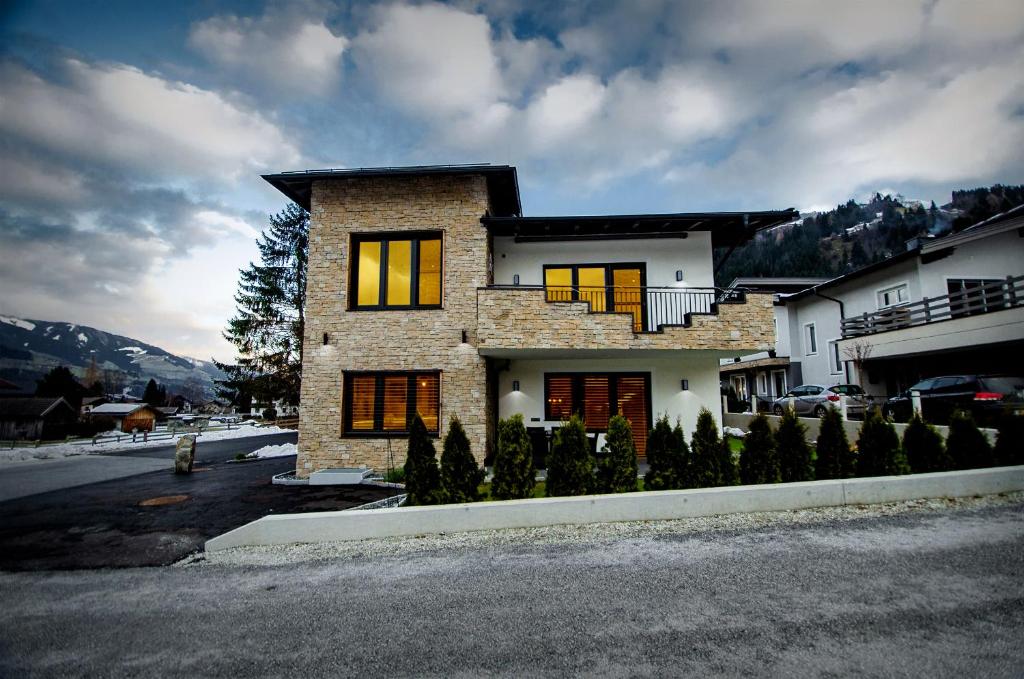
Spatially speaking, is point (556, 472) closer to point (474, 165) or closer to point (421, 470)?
point (421, 470)

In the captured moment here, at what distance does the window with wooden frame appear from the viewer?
399 inches

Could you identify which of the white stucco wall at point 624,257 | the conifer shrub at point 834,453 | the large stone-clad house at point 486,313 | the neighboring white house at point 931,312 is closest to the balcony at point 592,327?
the large stone-clad house at point 486,313

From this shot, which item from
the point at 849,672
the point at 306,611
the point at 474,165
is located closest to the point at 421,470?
the point at 306,611

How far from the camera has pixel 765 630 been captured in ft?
10.3

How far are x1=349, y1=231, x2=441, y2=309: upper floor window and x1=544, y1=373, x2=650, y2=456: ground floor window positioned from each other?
399cm

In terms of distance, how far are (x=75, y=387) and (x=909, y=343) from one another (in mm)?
54771

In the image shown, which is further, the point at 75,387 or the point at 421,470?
the point at 75,387

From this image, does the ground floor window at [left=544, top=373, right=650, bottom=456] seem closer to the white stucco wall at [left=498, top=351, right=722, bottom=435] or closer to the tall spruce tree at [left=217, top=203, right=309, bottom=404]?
the white stucco wall at [left=498, top=351, right=722, bottom=435]

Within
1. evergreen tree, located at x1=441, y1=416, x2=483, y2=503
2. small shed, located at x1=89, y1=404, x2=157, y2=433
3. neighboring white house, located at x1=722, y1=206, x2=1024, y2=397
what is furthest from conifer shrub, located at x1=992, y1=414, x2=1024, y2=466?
small shed, located at x1=89, y1=404, x2=157, y2=433

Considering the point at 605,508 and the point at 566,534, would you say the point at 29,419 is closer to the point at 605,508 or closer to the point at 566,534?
the point at 566,534

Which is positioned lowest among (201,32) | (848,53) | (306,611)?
(306,611)

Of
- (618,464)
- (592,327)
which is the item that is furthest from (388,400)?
(618,464)

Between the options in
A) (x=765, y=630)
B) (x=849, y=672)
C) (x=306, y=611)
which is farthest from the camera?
(x=306, y=611)

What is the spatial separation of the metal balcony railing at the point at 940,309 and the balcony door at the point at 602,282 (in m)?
12.2
